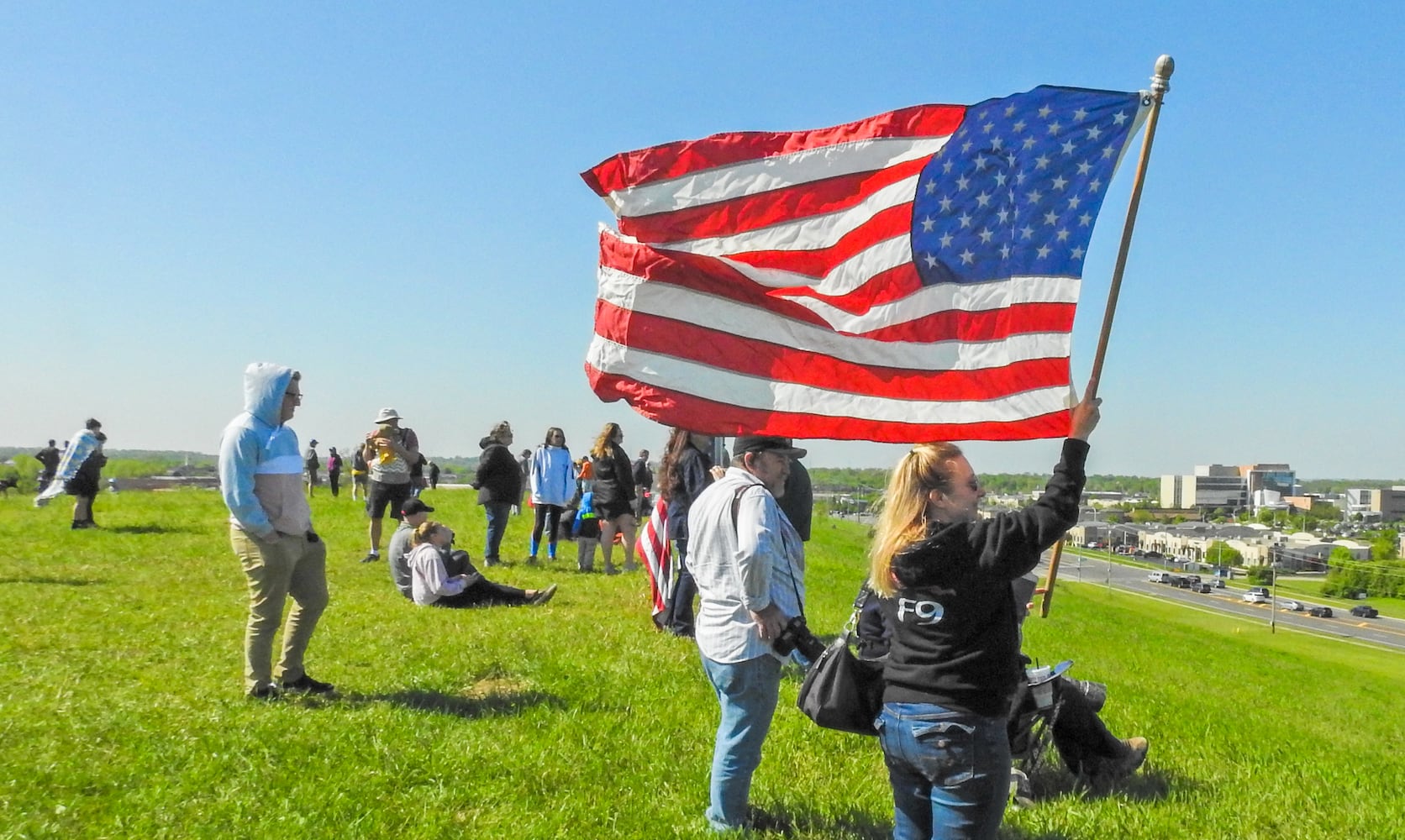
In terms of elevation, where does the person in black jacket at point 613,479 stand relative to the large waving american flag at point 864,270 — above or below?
below

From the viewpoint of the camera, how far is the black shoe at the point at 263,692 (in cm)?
736

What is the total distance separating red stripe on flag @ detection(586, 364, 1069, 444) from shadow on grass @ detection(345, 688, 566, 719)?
116 inches

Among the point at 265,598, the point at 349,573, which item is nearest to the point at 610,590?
the point at 349,573

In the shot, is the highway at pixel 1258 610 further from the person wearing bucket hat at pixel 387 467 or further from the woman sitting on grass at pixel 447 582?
the woman sitting on grass at pixel 447 582

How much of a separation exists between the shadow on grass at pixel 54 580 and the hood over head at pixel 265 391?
8.81 metres

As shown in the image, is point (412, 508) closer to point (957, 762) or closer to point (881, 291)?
point (881, 291)

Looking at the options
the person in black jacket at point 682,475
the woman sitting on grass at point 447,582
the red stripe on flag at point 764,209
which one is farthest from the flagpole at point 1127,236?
the woman sitting on grass at point 447,582

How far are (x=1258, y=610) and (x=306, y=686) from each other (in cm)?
13969

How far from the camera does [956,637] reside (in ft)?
12.0

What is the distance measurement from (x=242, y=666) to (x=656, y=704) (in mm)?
3666

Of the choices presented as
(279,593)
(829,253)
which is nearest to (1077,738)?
(829,253)

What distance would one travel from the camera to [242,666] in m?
8.70

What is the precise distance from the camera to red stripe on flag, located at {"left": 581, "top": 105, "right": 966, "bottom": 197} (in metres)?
5.85

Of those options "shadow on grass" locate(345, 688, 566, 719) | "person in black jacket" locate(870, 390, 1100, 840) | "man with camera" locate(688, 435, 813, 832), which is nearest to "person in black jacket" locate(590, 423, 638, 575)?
"shadow on grass" locate(345, 688, 566, 719)
